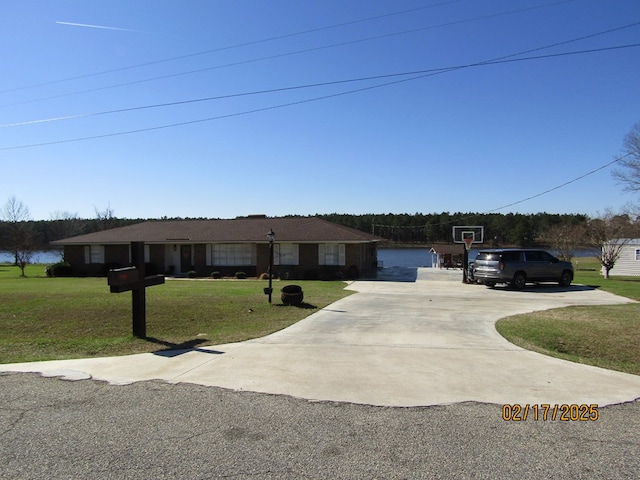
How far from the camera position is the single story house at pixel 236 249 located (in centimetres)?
2850

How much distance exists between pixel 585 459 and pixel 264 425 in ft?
8.74

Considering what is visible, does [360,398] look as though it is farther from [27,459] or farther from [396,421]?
[27,459]

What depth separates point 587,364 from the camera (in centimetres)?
684

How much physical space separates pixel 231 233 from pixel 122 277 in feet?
77.0

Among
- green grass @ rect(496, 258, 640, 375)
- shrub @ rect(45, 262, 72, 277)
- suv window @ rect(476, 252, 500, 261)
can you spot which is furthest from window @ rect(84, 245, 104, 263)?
green grass @ rect(496, 258, 640, 375)

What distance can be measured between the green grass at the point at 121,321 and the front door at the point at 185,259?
1513 cm

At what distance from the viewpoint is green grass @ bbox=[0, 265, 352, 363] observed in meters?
8.70

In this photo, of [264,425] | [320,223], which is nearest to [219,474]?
[264,425]

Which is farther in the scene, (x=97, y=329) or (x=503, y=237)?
(x=503, y=237)

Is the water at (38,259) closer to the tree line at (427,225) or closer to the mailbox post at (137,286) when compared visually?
the tree line at (427,225)

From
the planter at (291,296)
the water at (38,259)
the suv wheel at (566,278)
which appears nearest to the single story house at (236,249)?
the suv wheel at (566,278)

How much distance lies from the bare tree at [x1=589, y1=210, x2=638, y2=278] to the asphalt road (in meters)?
36.2

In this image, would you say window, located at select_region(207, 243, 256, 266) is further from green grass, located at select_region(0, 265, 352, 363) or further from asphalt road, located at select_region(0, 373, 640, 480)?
asphalt road, located at select_region(0, 373, 640, 480)

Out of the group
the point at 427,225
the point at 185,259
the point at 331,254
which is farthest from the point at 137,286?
the point at 427,225
